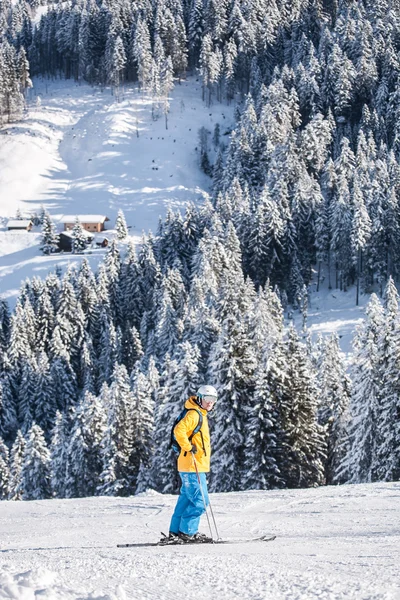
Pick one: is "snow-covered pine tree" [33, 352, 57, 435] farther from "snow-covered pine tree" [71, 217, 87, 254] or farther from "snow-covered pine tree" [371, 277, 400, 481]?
"snow-covered pine tree" [371, 277, 400, 481]

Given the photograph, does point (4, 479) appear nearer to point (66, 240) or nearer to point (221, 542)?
point (221, 542)

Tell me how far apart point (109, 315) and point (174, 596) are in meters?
68.0

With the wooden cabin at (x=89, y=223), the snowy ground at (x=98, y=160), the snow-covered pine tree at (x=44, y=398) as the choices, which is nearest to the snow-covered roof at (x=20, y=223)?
the snowy ground at (x=98, y=160)

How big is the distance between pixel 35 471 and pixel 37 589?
40.7 metres

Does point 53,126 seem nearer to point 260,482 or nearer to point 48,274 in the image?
point 48,274

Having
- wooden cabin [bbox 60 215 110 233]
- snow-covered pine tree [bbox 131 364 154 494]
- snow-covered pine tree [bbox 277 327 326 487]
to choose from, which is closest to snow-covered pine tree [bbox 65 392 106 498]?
snow-covered pine tree [bbox 131 364 154 494]

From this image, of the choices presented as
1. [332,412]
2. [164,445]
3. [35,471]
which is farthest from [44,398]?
[332,412]

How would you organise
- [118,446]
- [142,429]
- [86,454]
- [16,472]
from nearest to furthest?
1. [118,446]
2. [142,429]
3. [86,454]
4. [16,472]

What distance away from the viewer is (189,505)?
9.07m

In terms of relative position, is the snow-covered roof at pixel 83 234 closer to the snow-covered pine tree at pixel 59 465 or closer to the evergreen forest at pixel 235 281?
the evergreen forest at pixel 235 281

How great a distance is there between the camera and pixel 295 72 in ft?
359

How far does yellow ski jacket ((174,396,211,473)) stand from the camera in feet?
29.1

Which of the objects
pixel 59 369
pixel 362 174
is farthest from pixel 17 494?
pixel 362 174

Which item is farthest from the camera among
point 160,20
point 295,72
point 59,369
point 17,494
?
point 160,20
